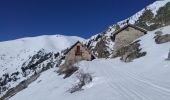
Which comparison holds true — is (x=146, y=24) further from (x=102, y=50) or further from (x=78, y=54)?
(x=78, y=54)

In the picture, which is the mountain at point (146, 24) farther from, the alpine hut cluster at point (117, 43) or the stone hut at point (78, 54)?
the stone hut at point (78, 54)

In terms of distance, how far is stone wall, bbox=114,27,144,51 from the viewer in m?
61.1

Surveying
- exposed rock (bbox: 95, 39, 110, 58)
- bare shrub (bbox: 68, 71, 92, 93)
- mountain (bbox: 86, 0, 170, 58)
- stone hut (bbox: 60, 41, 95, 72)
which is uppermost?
mountain (bbox: 86, 0, 170, 58)

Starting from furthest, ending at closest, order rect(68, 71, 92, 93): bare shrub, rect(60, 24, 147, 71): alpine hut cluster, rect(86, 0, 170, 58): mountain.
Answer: rect(86, 0, 170, 58): mountain, rect(60, 24, 147, 71): alpine hut cluster, rect(68, 71, 92, 93): bare shrub

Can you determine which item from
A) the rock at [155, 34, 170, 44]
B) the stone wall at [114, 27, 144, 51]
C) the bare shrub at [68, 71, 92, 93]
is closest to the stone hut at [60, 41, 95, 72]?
the stone wall at [114, 27, 144, 51]

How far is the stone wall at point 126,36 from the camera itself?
61125 millimetres

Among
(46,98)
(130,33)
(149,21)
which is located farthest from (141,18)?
(46,98)

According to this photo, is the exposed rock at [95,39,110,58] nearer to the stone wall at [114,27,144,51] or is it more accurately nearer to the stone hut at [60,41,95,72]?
the stone wall at [114,27,144,51]

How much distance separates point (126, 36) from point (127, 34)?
0.43 meters

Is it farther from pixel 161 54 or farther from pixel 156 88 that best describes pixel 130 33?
pixel 156 88

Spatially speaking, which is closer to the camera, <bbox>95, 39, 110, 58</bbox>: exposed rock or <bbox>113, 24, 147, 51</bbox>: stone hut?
<bbox>113, 24, 147, 51</bbox>: stone hut

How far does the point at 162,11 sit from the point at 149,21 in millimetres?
6125

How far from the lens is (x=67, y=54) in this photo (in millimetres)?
61656

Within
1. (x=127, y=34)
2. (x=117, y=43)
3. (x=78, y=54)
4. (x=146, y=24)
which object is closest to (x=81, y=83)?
(x=78, y=54)
